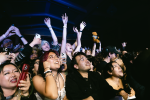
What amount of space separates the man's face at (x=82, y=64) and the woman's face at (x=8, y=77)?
1.10 meters

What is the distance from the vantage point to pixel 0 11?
5.95m

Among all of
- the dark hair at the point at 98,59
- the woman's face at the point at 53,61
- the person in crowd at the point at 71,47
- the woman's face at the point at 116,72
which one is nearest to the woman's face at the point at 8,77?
the woman's face at the point at 53,61

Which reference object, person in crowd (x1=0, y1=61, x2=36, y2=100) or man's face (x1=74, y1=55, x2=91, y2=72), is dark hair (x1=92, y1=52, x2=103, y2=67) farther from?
person in crowd (x1=0, y1=61, x2=36, y2=100)

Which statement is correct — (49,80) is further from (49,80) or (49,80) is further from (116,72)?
(116,72)

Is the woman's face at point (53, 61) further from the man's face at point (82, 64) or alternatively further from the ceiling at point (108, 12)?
the ceiling at point (108, 12)

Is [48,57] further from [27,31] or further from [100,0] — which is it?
[27,31]

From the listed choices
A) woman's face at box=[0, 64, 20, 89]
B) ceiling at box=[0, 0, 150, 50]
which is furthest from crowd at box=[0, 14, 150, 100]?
ceiling at box=[0, 0, 150, 50]

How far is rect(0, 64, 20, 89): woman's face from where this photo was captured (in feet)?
4.16

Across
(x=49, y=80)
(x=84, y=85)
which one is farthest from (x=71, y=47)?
(x=49, y=80)

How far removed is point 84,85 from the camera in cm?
178

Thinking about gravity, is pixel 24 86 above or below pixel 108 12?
below

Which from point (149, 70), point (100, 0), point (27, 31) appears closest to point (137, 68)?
point (149, 70)

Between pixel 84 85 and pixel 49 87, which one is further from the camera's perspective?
Result: pixel 84 85

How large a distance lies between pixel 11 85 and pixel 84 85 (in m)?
1.17
